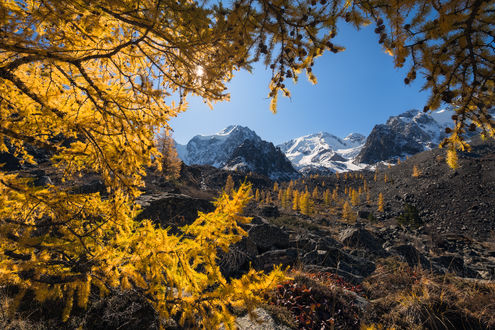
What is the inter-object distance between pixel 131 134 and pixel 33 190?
1.18m

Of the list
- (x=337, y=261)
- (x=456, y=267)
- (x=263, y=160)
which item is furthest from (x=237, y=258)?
(x=263, y=160)

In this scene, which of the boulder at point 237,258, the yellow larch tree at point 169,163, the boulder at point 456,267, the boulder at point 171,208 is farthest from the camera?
the yellow larch tree at point 169,163

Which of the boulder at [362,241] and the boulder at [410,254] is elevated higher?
the boulder at [410,254]

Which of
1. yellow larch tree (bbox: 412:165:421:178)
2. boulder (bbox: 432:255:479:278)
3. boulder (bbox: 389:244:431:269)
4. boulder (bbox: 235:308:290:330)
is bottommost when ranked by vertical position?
boulder (bbox: 432:255:479:278)

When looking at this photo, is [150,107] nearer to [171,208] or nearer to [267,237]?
[171,208]

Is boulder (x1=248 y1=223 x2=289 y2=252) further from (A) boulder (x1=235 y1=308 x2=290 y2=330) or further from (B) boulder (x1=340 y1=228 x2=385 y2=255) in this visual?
(B) boulder (x1=340 y1=228 x2=385 y2=255)

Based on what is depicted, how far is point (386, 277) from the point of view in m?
4.86

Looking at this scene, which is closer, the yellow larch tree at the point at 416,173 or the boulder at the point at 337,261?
the boulder at the point at 337,261

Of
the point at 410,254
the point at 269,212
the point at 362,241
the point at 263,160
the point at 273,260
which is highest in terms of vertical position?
the point at 263,160

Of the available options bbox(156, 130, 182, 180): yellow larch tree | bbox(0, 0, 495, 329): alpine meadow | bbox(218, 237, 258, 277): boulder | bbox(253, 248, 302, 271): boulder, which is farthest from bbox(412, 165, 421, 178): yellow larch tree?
bbox(0, 0, 495, 329): alpine meadow

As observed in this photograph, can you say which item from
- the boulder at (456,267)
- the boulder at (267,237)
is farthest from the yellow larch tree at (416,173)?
the boulder at (267,237)

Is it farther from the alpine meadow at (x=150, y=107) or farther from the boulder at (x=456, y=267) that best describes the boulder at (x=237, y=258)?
the boulder at (x=456, y=267)

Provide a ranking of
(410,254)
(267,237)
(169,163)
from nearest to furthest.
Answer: (267,237) → (410,254) → (169,163)

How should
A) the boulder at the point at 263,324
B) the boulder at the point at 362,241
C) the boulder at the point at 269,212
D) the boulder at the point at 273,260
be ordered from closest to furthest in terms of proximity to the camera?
the boulder at the point at 263,324, the boulder at the point at 273,260, the boulder at the point at 362,241, the boulder at the point at 269,212
